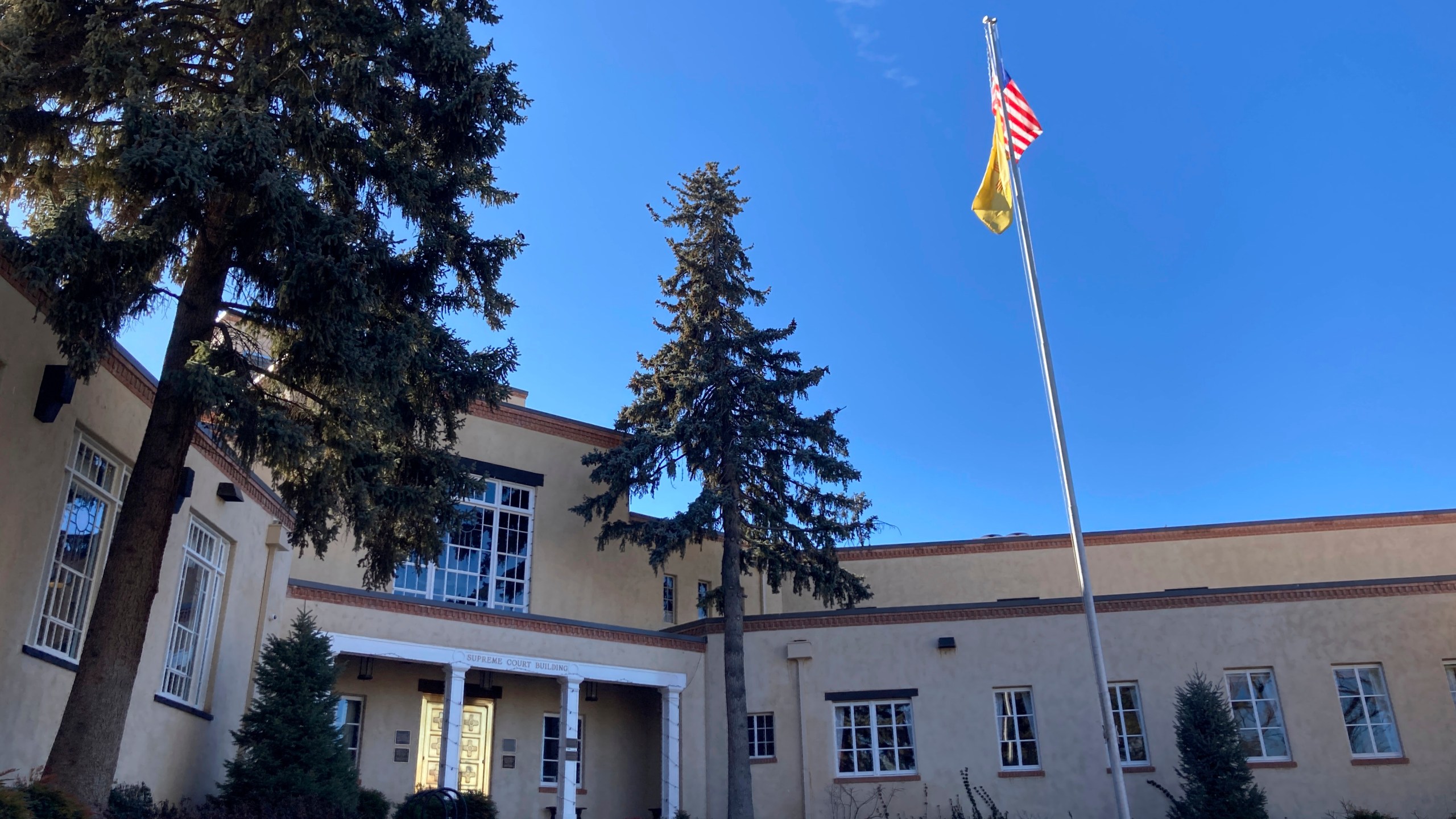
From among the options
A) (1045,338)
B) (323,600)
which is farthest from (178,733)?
(1045,338)

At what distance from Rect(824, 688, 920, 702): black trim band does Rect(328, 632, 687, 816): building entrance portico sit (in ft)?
10.00

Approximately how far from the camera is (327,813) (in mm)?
13133

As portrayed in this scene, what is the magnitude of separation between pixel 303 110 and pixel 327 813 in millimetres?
8310

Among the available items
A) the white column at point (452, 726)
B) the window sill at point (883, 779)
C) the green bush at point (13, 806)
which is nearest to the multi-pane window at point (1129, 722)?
the window sill at point (883, 779)

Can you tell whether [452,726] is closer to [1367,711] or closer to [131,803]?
[131,803]

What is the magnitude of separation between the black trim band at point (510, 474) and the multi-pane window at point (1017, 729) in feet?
36.1

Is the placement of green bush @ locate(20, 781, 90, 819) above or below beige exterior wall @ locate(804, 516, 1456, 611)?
below

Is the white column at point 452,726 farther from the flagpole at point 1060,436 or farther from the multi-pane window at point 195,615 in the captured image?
the flagpole at point 1060,436

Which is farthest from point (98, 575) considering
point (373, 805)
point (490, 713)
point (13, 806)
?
point (490, 713)

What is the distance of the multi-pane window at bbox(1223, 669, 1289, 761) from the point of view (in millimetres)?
19391

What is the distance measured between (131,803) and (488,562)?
12.1 metres

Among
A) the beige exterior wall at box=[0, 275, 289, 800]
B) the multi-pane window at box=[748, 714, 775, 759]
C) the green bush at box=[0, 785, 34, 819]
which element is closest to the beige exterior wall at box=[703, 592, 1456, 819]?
the multi-pane window at box=[748, 714, 775, 759]

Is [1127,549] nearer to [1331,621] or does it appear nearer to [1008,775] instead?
[1331,621]

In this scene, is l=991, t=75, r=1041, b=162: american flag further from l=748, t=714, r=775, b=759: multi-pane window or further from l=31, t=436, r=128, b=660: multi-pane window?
l=31, t=436, r=128, b=660: multi-pane window
